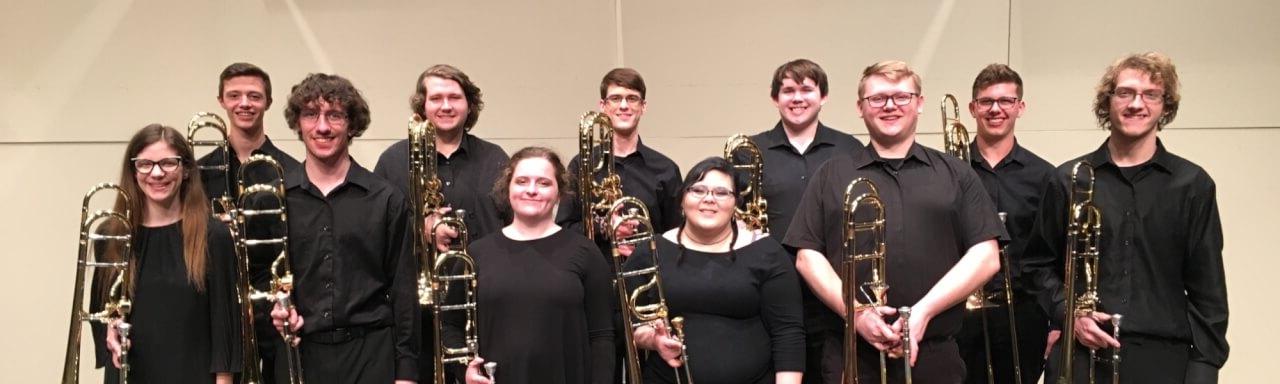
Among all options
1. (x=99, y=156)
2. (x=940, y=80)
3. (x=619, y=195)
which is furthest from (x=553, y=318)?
(x=99, y=156)

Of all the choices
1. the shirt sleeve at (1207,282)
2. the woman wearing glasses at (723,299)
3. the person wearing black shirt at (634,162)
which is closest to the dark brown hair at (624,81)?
the person wearing black shirt at (634,162)

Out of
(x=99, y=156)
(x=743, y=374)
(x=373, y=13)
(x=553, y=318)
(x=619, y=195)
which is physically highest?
(x=373, y=13)

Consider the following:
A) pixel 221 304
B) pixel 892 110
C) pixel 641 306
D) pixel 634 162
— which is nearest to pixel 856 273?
pixel 892 110

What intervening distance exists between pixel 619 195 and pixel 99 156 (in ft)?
8.59

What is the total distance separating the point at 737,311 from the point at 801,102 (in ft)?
3.34

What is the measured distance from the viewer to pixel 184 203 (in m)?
2.60

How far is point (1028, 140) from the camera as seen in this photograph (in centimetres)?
436

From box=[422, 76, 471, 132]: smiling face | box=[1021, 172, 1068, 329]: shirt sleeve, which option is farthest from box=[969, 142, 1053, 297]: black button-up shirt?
box=[422, 76, 471, 132]: smiling face

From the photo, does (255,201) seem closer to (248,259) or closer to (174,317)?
(248,259)

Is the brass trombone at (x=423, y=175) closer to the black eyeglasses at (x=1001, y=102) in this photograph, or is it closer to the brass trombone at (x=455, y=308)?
the brass trombone at (x=455, y=308)

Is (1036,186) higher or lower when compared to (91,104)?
lower

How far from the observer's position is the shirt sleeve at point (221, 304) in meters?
2.56

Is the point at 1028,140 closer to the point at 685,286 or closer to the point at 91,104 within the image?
the point at 685,286

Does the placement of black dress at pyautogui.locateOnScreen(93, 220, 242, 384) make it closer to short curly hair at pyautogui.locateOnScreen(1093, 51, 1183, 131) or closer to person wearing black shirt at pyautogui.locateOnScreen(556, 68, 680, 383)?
person wearing black shirt at pyautogui.locateOnScreen(556, 68, 680, 383)
